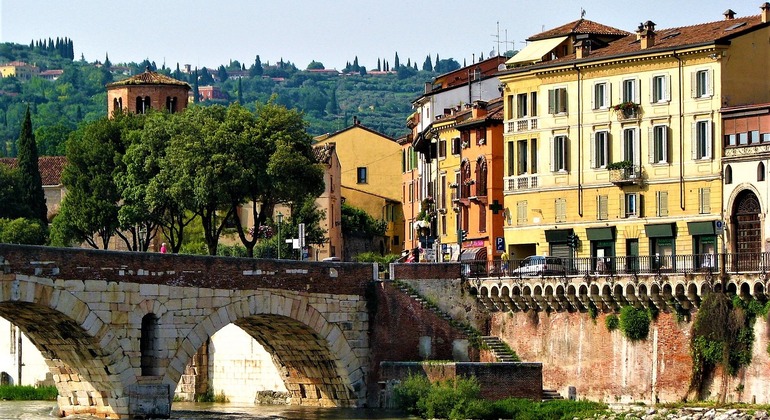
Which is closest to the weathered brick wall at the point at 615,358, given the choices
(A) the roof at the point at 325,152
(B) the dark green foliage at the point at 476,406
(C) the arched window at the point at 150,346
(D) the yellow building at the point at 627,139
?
(B) the dark green foliage at the point at 476,406

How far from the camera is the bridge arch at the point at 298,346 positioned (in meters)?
72.8

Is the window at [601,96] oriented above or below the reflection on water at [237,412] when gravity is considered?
above

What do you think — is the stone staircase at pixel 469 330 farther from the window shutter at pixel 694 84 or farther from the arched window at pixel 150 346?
the window shutter at pixel 694 84

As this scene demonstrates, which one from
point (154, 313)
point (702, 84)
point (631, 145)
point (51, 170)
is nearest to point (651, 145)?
point (631, 145)

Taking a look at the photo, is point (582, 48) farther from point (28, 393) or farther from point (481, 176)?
point (28, 393)

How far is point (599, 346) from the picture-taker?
242 ft

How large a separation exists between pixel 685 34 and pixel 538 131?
7.74m

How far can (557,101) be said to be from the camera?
3238 inches

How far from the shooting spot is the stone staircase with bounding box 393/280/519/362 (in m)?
77.4

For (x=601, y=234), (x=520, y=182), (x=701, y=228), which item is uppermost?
(x=520, y=182)

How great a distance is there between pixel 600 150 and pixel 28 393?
28933 mm


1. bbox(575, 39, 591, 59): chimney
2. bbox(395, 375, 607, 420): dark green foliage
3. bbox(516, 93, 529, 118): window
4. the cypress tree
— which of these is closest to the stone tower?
the cypress tree

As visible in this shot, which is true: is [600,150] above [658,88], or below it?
below

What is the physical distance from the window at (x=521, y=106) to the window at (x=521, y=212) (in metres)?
3.84
